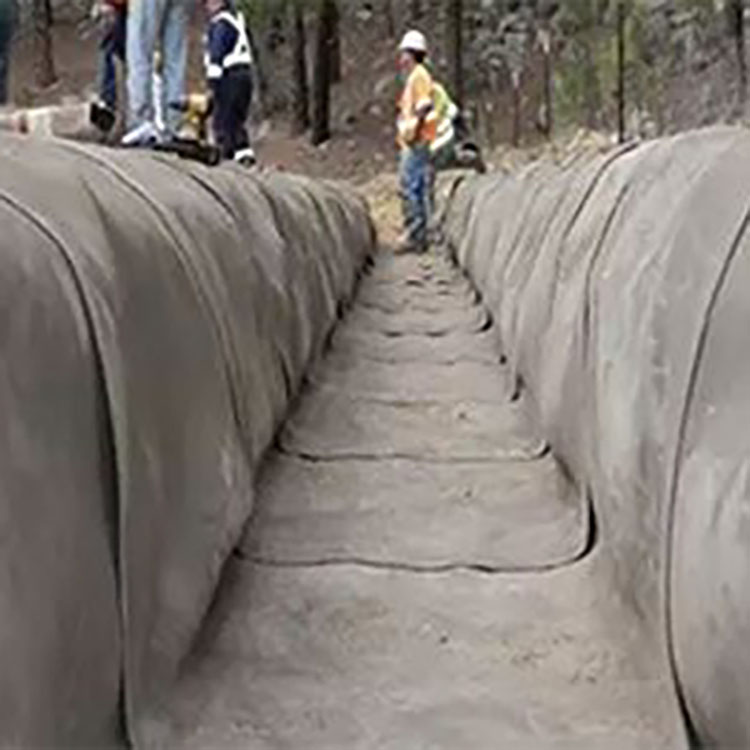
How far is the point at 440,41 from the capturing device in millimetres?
22328

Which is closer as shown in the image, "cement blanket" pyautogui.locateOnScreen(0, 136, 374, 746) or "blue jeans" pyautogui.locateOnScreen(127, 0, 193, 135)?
"cement blanket" pyautogui.locateOnScreen(0, 136, 374, 746)

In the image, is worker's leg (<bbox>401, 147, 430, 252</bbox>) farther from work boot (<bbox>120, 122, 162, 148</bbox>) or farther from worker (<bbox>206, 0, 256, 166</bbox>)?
work boot (<bbox>120, 122, 162, 148</bbox>)

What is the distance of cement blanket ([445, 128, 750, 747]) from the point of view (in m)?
1.42

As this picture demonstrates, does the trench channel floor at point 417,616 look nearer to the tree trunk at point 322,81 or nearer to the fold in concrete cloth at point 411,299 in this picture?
the fold in concrete cloth at point 411,299

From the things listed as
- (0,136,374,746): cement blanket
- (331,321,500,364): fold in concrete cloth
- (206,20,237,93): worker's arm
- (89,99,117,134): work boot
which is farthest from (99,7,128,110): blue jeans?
(0,136,374,746): cement blanket

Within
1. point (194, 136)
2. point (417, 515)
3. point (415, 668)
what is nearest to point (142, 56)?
point (194, 136)

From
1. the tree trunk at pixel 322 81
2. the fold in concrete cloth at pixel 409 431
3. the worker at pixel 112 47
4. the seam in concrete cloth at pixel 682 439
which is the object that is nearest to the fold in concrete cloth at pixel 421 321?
the worker at pixel 112 47

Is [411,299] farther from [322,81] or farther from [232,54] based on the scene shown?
[322,81]

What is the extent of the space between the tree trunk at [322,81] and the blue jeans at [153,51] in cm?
1216

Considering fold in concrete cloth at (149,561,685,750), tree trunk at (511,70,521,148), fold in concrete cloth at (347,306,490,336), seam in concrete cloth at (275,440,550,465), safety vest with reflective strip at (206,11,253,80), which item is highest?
safety vest with reflective strip at (206,11,253,80)

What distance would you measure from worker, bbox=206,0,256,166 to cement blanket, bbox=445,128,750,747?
16.5ft

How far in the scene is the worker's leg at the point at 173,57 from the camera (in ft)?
20.3

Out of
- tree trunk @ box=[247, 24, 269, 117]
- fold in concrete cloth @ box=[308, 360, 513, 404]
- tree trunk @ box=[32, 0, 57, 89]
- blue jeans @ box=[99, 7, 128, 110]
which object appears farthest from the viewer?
tree trunk @ box=[32, 0, 57, 89]

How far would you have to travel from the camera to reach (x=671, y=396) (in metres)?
1.65
